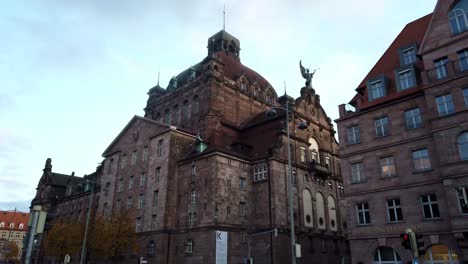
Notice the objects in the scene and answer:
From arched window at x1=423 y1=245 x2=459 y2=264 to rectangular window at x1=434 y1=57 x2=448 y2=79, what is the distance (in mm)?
12507

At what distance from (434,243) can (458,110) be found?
9542 mm

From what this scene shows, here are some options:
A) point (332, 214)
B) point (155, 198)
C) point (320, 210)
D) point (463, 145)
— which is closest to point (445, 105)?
point (463, 145)

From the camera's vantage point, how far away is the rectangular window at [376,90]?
32.4m

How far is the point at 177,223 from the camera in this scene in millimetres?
45500

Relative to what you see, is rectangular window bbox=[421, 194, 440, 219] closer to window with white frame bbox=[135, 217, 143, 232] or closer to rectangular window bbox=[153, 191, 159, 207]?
rectangular window bbox=[153, 191, 159, 207]

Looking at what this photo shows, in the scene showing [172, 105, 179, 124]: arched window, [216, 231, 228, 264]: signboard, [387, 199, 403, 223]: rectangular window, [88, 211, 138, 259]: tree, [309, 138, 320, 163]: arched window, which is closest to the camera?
[387, 199, 403, 223]: rectangular window

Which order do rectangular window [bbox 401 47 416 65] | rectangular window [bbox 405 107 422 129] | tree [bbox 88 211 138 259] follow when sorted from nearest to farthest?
rectangular window [bbox 405 107 422 129]
rectangular window [bbox 401 47 416 65]
tree [bbox 88 211 138 259]

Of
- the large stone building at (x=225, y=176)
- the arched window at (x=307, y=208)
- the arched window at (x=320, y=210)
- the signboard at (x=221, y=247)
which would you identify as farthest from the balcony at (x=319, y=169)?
the signboard at (x=221, y=247)

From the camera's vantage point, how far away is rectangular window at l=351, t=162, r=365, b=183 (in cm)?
3195

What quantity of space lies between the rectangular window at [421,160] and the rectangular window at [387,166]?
1700 millimetres

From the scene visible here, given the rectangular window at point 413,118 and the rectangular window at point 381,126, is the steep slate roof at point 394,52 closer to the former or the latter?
the rectangular window at point 381,126

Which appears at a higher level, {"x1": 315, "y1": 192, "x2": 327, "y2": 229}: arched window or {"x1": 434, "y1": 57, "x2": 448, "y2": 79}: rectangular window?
{"x1": 434, "y1": 57, "x2": 448, "y2": 79}: rectangular window

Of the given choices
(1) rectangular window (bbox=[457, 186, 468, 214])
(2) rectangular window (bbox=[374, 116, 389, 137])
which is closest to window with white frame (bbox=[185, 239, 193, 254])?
(2) rectangular window (bbox=[374, 116, 389, 137])

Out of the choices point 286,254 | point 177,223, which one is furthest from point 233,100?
point 286,254
